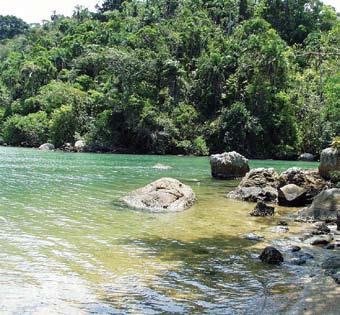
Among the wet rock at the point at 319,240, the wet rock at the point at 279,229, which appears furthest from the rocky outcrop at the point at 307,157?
the wet rock at the point at 319,240

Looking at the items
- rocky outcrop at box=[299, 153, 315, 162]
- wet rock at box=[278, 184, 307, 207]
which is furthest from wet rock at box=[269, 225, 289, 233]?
rocky outcrop at box=[299, 153, 315, 162]

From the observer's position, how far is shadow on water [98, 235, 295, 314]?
701 cm

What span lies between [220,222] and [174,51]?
59.9 meters

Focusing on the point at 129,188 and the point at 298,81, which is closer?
the point at 129,188

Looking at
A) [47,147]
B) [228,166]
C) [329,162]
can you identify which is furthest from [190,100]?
[329,162]

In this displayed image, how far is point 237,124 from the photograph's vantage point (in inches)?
2340

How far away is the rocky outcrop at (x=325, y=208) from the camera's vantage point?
1530cm

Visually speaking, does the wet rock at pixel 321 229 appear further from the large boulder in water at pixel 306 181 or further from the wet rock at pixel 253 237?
the large boulder in water at pixel 306 181

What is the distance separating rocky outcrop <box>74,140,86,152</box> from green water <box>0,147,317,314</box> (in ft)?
139

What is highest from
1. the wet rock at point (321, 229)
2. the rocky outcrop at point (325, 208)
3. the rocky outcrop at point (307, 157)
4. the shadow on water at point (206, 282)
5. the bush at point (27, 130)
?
the bush at point (27, 130)

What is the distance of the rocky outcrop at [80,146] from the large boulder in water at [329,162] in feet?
140

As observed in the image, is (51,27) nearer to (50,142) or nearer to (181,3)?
(181,3)

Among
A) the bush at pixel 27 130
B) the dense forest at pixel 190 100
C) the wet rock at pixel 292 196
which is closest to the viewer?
the wet rock at pixel 292 196

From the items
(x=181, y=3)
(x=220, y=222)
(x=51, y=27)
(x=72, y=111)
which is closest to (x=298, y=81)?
(x=72, y=111)
